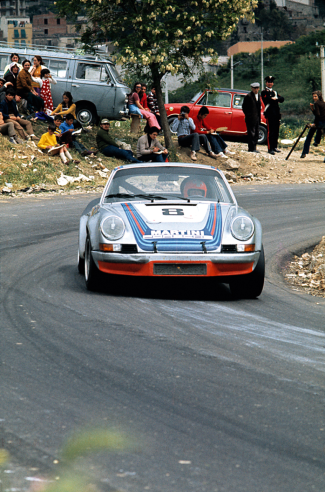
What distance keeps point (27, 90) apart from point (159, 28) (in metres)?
4.06

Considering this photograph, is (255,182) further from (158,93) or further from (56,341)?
(56,341)

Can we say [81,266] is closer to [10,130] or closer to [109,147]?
[10,130]

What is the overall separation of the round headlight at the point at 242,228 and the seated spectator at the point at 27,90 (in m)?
13.7

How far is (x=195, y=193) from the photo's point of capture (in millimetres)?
7445

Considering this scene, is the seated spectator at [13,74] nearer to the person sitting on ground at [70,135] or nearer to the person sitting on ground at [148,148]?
the person sitting on ground at [70,135]

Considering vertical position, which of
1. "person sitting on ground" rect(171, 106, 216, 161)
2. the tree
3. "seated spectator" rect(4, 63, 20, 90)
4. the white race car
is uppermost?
the tree

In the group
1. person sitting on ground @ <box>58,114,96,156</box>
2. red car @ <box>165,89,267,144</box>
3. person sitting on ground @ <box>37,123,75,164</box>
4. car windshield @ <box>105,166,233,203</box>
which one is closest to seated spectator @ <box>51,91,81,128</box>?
person sitting on ground @ <box>58,114,96,156</box>

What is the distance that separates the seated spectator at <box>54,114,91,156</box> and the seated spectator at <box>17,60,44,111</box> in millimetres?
1571

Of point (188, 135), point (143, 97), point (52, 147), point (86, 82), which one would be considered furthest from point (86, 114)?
point (52, 147)

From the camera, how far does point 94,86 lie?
73.4 feet

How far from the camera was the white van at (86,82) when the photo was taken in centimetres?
2231

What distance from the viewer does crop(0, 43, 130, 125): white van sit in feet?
73.2

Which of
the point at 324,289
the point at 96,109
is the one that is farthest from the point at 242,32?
the point at 324,289

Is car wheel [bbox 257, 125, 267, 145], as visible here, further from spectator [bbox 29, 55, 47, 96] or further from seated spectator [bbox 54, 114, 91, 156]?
spectator [bbox 29, 55, 47, 96]
